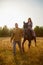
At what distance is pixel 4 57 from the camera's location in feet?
9.62

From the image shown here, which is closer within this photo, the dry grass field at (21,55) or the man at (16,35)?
the dry grass field at (21,55)

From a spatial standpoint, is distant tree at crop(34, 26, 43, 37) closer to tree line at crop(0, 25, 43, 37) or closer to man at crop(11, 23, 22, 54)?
tree line at crop(0, 25, 43, 37)

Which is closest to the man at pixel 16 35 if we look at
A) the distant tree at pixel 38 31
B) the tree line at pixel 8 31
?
the tree line at pixel 8 31

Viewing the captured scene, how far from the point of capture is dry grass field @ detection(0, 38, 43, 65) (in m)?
2.91

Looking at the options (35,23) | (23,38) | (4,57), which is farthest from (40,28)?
(4,57)

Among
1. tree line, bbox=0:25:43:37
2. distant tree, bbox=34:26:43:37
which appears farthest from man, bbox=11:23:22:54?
distant tree, bbox=34:26:43:37

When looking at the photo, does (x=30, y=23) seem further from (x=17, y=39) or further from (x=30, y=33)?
(x=17, y=39)

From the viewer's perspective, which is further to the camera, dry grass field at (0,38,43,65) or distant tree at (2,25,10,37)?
distant tree at (2,25,10,37)

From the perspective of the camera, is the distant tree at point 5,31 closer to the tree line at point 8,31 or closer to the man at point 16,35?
the tree line at point 8,31

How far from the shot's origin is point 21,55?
2.96 m

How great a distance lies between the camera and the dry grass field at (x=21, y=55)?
2906 millimetres

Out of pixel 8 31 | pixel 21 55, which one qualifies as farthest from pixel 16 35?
pixel 21 55

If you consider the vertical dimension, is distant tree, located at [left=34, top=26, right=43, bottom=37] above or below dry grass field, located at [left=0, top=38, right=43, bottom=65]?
above

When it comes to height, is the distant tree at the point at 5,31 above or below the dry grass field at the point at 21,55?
above
